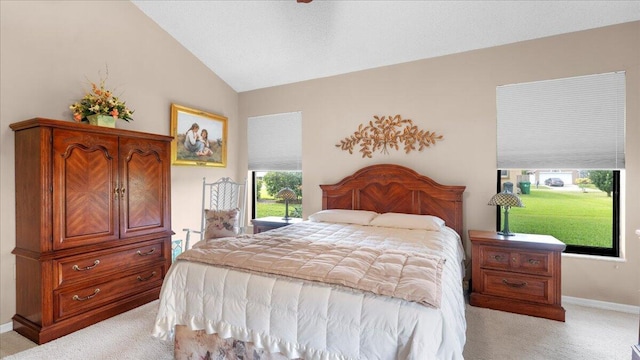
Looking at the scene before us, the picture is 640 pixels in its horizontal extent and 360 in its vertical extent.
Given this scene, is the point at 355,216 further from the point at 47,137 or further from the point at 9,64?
the point at 9,64

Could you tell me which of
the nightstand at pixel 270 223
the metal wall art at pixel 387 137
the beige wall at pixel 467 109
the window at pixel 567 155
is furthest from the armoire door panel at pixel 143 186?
the window at pixel 567 155

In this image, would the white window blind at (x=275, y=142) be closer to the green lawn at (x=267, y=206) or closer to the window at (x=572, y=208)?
the green lawn at (x=267, y=206)

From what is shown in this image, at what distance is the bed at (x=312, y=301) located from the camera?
137 centimetres

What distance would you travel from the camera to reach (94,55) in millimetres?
3176

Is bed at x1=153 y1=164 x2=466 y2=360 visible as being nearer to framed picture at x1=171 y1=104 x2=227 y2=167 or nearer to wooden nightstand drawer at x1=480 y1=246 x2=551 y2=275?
wooden nightstand drawer at x1=480 y1=246 x2=551 y2=275

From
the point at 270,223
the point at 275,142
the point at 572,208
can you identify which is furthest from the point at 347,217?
the point at 572,208

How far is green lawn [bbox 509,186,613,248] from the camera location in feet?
10.5

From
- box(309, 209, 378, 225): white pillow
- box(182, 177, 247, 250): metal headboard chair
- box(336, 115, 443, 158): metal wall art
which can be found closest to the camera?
box(309, 209, 378, 225): white pillow

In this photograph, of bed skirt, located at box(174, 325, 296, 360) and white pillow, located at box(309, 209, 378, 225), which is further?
white pillow, located at box(309, 209, 378, 225)

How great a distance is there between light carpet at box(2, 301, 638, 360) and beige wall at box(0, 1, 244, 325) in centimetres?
86

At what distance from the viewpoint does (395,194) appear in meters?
3.81

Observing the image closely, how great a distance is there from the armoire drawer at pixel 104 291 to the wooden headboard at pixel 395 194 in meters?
2.25

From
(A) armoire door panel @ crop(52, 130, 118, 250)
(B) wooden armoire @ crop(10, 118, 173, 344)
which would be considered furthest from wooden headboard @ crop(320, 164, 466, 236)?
(A) armoire door panel @ crop(52, 130, 118, 250)

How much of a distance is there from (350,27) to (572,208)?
326 cm
